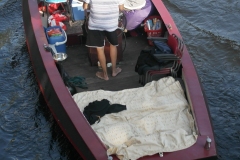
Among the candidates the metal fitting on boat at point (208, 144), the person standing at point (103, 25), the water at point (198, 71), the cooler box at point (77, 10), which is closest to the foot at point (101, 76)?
the person standing at point (103, 25)

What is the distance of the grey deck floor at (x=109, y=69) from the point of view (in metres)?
5.48

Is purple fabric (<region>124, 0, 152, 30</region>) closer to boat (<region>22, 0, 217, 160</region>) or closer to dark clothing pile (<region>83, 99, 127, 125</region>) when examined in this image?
boat (<region>22, 0, 217, 160</region>)

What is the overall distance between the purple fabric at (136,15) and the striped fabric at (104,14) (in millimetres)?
1162

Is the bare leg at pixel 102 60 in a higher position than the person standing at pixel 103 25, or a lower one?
lower

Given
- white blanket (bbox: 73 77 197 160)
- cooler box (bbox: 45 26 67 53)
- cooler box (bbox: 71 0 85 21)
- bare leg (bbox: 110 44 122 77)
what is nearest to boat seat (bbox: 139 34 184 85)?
white blanket (bbox: 73 77 197 160)

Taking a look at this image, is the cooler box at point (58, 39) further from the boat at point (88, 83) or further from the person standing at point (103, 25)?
the person standing at point (103, 25)

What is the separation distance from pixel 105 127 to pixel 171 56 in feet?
4.68

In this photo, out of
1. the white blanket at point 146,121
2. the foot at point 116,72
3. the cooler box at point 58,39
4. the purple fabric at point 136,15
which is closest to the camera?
the white blanket at point 146,121

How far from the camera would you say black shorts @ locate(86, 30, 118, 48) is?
527 centimetres

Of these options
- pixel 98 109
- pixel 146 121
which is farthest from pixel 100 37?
pixel 146 121

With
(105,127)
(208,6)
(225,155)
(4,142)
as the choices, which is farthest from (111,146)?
(208,6)

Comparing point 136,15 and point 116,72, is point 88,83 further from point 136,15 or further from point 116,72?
point 136,15

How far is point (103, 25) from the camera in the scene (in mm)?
5164

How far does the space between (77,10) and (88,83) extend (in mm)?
1759
